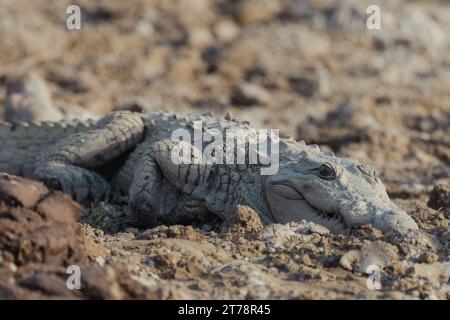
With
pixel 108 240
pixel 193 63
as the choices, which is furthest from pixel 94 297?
pixel 193 63

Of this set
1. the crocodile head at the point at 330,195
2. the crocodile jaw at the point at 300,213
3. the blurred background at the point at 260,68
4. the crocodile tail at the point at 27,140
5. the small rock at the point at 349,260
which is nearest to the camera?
the small rock at the point at 349,260

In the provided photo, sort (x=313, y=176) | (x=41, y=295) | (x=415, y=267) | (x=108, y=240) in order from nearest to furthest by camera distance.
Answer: (x=41, y=295) < (x=415, y=267) < (x=108, y=240) < (x=313, y=176)

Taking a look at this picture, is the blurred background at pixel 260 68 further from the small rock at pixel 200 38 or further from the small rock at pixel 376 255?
the small rock at pixel 376 255

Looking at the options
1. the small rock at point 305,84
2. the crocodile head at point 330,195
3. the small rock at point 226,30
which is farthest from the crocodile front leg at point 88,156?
the small rock at point 226,30

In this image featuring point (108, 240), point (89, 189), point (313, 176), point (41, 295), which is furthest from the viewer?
point (89, 189)

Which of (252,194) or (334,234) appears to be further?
(252,194)

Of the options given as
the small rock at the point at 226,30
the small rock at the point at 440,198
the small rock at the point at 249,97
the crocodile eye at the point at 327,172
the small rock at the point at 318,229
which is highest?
the small rock at the point at 226,30

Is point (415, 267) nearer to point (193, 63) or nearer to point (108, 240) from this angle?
point (108, 240)

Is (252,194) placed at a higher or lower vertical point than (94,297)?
higher
